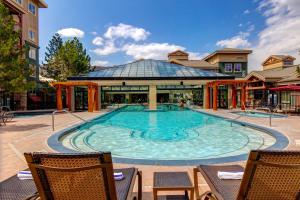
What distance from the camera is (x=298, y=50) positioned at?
18578 millimetres

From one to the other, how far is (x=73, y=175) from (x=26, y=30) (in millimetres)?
29587

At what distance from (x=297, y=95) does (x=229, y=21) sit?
10082 mm

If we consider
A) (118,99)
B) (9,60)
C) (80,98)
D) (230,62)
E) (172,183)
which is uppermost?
(230,62)

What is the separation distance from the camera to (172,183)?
314cm

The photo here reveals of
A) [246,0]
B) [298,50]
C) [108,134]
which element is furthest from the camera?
[246,0]

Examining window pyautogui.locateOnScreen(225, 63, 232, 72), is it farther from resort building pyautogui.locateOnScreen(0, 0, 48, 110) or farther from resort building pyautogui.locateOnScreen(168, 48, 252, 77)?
resort building pyautogui.locateOnScreen(0, 0, 48, 110)

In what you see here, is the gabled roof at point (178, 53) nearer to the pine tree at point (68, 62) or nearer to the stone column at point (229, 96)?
the pine tree at point (68, 62)

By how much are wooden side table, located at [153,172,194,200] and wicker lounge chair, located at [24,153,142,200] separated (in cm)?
91

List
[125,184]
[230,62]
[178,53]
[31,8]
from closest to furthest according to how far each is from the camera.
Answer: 1. [125,184]
2. [31,8]
3. [230,62]
4. [178,53]

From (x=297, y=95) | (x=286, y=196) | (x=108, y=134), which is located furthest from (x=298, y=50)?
(x=286, y=196)

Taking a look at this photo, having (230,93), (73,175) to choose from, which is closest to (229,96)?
(230,93)

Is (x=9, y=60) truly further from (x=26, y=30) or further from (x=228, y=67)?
(x=228, y=67)

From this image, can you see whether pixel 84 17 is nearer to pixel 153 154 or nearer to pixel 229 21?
pixel 229 21

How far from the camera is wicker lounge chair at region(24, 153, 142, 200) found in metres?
2.08
